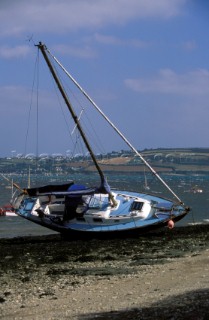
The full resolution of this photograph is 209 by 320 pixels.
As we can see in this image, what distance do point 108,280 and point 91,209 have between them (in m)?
18.0

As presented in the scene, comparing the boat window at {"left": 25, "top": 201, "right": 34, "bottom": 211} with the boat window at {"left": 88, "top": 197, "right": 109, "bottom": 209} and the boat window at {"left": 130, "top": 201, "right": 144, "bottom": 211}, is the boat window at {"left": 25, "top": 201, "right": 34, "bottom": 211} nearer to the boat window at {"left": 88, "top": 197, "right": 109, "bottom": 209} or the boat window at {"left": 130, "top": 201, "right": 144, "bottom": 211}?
the boat window at {"left": 88, "top": 197, "right": 109, "bottom": 209}

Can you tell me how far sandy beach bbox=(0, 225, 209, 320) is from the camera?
16094 millimetres

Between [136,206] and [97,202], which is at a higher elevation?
[97,202]

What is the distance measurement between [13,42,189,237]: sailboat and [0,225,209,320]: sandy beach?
3139 mm

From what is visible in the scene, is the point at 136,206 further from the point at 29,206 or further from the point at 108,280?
the point at 108,280

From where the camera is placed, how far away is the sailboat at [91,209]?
125ft

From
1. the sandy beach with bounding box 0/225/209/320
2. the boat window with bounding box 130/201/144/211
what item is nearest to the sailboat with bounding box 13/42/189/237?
the boat window with bounding box 130/201/144/211

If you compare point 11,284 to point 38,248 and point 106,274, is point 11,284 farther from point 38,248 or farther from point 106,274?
point 38,248

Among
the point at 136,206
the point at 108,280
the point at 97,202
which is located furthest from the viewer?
the point at 97,202

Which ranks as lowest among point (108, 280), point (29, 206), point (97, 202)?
point (108, 280)

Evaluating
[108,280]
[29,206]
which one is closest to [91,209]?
[29,206]

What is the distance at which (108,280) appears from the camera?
21625 mm

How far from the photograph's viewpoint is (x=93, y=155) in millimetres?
42312

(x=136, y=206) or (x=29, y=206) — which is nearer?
(x=136, y=206)
